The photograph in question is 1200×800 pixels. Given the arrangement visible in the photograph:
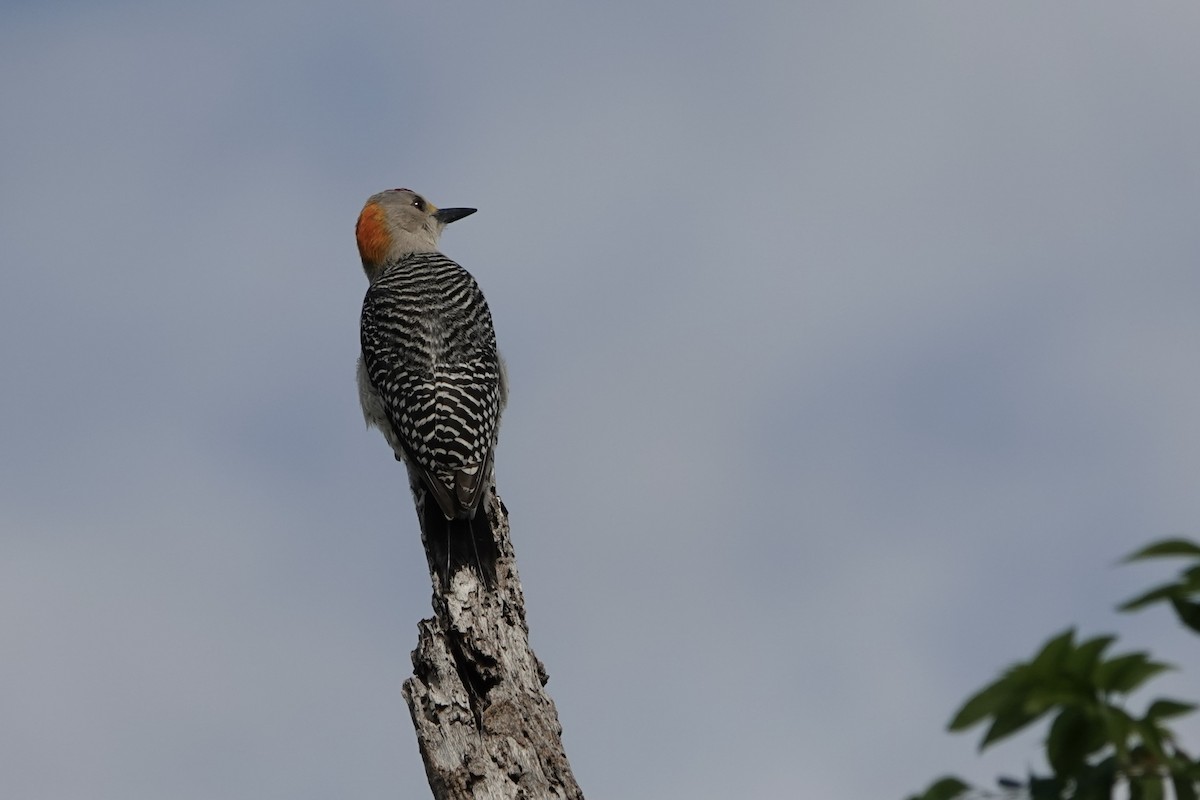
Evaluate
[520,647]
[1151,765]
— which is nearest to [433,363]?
[520,647]

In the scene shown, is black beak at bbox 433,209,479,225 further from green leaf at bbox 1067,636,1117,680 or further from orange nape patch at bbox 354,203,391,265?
green leaf at bbox 1067,636,1117,680

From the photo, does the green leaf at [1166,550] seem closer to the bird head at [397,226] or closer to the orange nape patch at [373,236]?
the bird head at [397,226]

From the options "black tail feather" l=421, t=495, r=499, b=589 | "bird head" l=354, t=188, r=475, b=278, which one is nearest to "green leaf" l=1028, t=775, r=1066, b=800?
"black tail feather" l=421, t=495, r=499, b=589

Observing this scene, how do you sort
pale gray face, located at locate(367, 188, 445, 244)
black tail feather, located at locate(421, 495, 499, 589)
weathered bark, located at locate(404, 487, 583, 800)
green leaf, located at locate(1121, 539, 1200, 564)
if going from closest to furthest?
green leaf, located at locate(1121, 539, 1200, 564), weathered bark, located at locate(404, 487, 583, 800), black tail feather, located at locate(421, 495, 499, 589), pale gray face, located at locate(367, 188, 445, 244)

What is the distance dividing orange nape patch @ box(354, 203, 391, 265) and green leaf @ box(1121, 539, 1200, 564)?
1177 centimetres

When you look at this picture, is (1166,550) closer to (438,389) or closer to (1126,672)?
(1126,672)

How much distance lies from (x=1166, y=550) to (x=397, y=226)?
12074mm

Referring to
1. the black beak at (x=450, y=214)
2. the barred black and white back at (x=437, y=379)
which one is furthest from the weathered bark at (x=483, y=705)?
the black beak at (x=450, y=214)

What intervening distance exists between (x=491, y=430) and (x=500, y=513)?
3.63 ft

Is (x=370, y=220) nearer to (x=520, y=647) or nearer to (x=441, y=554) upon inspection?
(x=441, y=554)

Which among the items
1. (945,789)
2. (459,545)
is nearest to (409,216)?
(459,545)

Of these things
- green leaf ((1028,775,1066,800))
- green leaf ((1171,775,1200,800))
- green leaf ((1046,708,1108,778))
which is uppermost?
green leaf ((1046,708,1108,778))

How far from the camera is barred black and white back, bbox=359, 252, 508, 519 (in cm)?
842

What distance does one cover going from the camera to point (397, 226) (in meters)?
13.1
